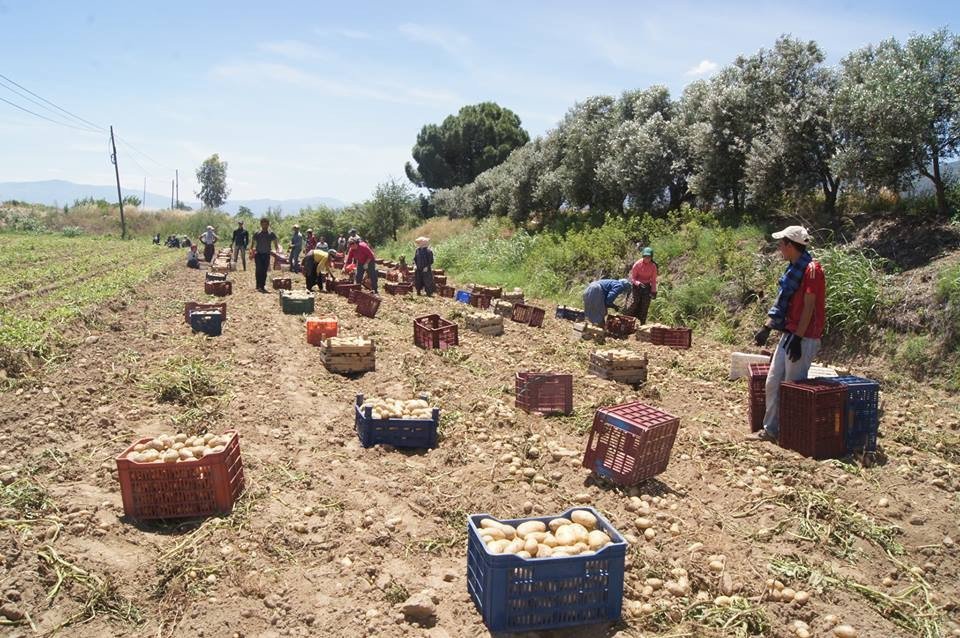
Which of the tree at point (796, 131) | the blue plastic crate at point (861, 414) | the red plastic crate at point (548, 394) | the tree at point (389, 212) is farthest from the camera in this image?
the tree at point (389, 212)

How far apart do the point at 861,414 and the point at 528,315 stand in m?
8.23

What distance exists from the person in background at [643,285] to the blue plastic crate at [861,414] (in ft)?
23.6

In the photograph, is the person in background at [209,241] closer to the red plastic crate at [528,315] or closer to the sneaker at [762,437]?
the red plastic crate at [528,315]

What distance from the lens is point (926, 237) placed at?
12914mm

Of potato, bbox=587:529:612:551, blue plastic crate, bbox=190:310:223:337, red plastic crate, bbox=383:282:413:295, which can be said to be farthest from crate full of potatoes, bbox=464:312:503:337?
potato, bbox=587:529:612:551

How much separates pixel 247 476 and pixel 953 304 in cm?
1073

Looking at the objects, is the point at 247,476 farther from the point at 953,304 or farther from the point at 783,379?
the point at 953,304

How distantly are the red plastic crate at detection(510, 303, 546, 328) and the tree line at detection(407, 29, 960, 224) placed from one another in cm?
696

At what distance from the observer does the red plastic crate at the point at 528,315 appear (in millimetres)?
14094

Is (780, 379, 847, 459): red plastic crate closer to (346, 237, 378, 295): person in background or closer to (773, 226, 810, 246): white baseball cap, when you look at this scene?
(773, 226, 810, 246): white baseball cap

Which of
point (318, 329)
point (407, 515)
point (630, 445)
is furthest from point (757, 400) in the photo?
point (318, 329)

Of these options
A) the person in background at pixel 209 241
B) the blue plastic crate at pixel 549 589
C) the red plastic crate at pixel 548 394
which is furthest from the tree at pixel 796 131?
the person in background at pixel 209 241

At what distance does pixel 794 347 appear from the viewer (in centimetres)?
659

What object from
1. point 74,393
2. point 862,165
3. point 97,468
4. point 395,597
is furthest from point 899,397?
point 74,393
